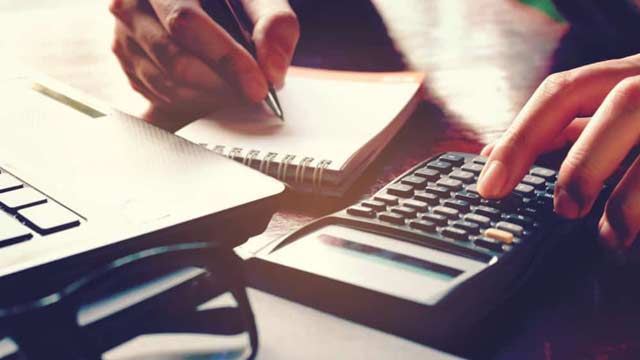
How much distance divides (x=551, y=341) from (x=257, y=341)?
5.4 inches

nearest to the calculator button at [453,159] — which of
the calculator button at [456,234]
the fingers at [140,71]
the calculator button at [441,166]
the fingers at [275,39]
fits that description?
the calculator button at [441,166]

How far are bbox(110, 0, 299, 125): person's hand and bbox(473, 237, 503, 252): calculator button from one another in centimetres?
30

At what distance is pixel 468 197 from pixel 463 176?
3cm

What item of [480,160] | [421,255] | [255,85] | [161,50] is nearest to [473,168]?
[480,160]

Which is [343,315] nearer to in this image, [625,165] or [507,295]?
[507,295]

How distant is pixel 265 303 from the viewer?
355 mm

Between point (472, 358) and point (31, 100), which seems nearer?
point (472, 358)

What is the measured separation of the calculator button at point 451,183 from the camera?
45 cm

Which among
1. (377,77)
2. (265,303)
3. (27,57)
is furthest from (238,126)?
(27,57)

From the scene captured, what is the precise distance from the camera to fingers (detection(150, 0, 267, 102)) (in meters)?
0.64

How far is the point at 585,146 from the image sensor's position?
0.45 metres

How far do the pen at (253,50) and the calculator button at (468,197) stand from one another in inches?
8.3

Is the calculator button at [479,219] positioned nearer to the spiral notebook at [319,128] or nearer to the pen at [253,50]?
the spiral notebook at [319,128]

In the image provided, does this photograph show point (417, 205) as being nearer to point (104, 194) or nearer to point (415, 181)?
point (415, 181)
